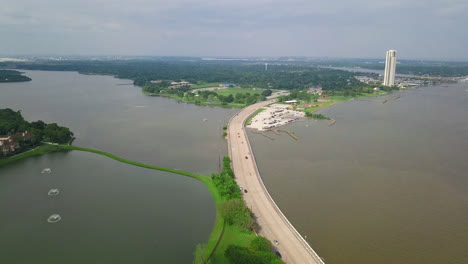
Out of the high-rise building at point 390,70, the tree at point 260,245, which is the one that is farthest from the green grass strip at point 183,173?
the high-rise building at point 390,70

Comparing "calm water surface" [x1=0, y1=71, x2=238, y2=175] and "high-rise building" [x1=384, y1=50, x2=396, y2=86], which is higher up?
"high-rise building" [x1=384, y1=50, x2=396, y2=86]

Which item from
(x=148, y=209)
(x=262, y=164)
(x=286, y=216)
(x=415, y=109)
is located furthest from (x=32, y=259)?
(x=415, y=109)

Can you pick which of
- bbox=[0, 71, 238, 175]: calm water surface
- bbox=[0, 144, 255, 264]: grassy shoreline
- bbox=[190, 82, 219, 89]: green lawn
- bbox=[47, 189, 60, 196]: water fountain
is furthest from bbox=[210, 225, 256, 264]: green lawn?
bbox=[190, 82, 219, 89]: green lawn

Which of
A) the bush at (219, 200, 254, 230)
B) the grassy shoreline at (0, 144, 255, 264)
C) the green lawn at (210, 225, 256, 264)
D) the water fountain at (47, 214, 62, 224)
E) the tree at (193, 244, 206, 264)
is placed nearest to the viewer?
the tree at (193, 244, 206, 264)

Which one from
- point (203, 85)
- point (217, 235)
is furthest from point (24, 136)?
point (203, 85)

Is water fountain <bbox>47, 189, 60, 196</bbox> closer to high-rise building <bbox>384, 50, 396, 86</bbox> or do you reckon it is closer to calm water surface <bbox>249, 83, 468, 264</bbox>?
calm water surface <bbox>249, 83, 468, 264</bbox>

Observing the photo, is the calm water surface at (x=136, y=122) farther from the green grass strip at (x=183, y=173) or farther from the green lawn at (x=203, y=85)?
the green lawn at (x=203, y=85)
